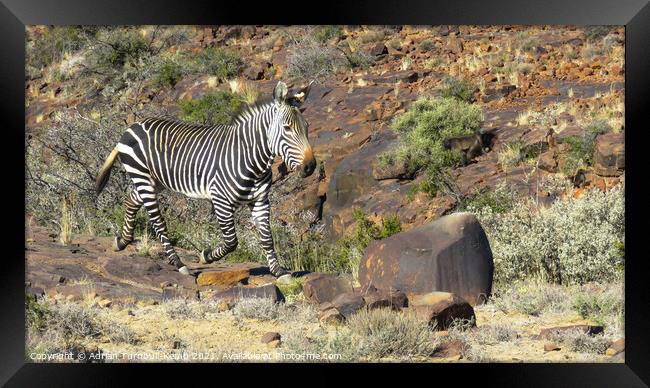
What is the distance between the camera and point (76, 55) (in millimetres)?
17562

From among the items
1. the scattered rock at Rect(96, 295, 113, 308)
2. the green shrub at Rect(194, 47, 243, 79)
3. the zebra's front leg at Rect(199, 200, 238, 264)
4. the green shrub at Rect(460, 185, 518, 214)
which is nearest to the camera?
the scattered rock at Rect(96, 295, 113, 308)

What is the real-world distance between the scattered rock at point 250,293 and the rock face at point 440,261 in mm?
1041

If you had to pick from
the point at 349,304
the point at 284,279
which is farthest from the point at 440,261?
the point at 284,279

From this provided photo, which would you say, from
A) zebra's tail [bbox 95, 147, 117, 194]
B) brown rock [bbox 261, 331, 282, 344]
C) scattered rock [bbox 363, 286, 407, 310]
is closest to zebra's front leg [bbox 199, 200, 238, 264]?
zebra's tail [bbox 95, 147, 117, 194]

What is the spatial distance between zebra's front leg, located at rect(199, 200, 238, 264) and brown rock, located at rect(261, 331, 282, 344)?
1.80 m

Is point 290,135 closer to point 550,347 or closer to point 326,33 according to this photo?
point 550,347

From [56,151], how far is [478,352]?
753 centimetres

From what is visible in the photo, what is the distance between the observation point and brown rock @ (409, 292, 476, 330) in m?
10.1

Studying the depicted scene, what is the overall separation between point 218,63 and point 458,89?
172 inches

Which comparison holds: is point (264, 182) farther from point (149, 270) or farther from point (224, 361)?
point (224, 361)

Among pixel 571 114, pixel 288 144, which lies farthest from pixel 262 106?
pixel 571 114

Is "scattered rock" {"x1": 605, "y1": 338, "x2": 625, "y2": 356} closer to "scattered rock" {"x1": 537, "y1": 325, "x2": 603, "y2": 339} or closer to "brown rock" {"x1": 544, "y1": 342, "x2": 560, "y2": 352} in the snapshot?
"scattered rock" {"x1": 537, "y1": 325, "x2": 603, "y2": 339}

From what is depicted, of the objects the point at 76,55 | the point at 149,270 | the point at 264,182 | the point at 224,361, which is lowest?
the point at 224,361

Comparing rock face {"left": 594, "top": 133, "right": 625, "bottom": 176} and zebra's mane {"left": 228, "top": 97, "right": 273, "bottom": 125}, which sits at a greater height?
zebra's mane {"left": 228, "top": 97, "right": 273, "bottom": 125}
